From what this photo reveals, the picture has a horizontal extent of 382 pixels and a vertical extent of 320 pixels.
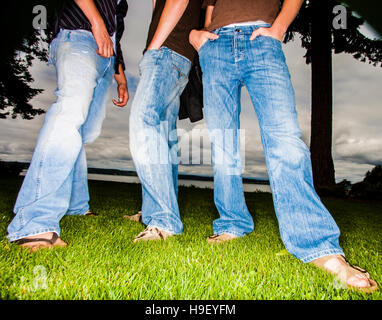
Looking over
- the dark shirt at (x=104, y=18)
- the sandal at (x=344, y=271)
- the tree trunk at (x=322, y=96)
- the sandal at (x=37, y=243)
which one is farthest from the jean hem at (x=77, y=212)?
the tree trunk at (x=322, y=96)

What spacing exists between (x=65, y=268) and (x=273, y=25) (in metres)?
2.01

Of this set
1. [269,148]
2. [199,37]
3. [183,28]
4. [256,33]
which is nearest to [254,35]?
[256,33]

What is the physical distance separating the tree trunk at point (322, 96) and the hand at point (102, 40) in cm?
929

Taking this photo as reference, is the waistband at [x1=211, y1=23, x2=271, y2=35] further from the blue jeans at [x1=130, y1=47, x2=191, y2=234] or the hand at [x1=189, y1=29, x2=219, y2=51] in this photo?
the blue jeans at [x1=130, y1=47, x2=191, y2=234]

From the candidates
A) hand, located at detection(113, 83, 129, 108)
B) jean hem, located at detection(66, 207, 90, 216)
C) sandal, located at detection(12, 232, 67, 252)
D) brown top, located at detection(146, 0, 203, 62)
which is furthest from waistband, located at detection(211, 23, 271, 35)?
jean hem, located at detection(66, 207, 90, 216)

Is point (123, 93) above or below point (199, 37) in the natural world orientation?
below

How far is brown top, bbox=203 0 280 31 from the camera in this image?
184 cm

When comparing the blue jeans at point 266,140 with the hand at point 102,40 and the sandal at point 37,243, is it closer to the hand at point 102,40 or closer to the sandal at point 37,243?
the hand at point 102,40

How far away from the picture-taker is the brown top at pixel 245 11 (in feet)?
6.03

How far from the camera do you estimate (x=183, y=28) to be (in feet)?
7.06

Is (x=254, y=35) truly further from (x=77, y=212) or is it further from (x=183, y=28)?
(x=77, y=212)

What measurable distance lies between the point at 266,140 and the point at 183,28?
1.27 meters

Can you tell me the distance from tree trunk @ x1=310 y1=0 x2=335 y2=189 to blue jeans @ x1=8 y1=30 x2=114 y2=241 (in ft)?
31.1
